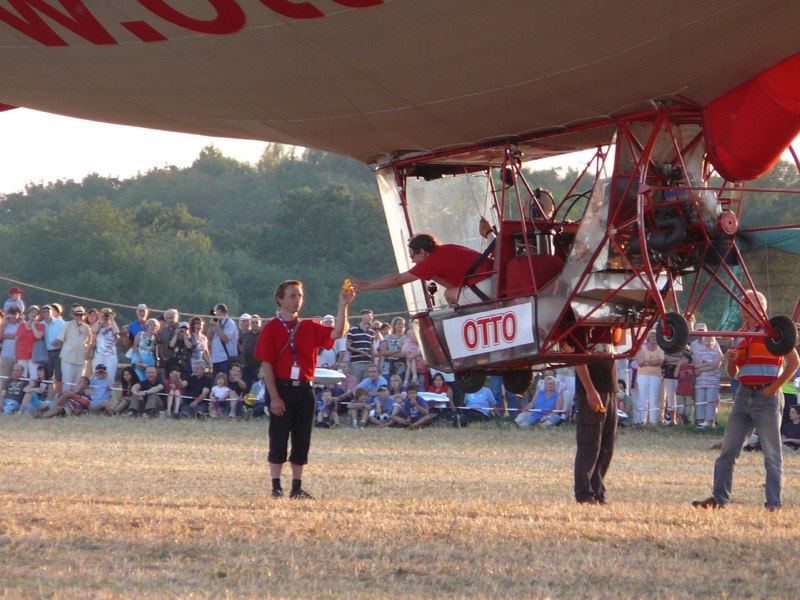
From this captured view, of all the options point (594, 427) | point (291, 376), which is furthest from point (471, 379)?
point (291, 376)

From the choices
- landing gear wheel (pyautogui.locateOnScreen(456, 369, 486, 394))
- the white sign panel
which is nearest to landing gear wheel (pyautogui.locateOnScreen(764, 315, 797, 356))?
the white sign panel

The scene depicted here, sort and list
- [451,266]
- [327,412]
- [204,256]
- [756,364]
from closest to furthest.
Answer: [451,266] < [756,364] < [327,412] < [204,256]

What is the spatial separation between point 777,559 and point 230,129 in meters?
5.11

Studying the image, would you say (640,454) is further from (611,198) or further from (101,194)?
(101,194)

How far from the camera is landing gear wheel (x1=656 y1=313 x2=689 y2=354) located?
660 cm

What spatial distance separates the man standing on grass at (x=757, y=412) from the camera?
826 cm

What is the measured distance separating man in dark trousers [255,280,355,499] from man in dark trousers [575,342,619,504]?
79.5 inches

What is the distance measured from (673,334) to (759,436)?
2206 millimetres

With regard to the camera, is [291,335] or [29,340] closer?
[291,335]

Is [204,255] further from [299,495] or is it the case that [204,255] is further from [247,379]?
[299,495]

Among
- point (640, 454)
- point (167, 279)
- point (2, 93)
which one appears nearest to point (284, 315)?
point (2, 93)

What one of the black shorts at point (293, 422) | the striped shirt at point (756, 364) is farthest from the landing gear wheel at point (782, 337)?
the black shorts at point (293, 422)

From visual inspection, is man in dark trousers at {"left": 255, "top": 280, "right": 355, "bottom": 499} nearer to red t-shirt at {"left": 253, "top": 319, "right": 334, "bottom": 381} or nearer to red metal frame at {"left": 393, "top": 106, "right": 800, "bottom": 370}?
red t-shirt at {"left": 253, "top": 319, "right": 334, "bottom": 381}

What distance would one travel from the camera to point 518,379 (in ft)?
28.2
